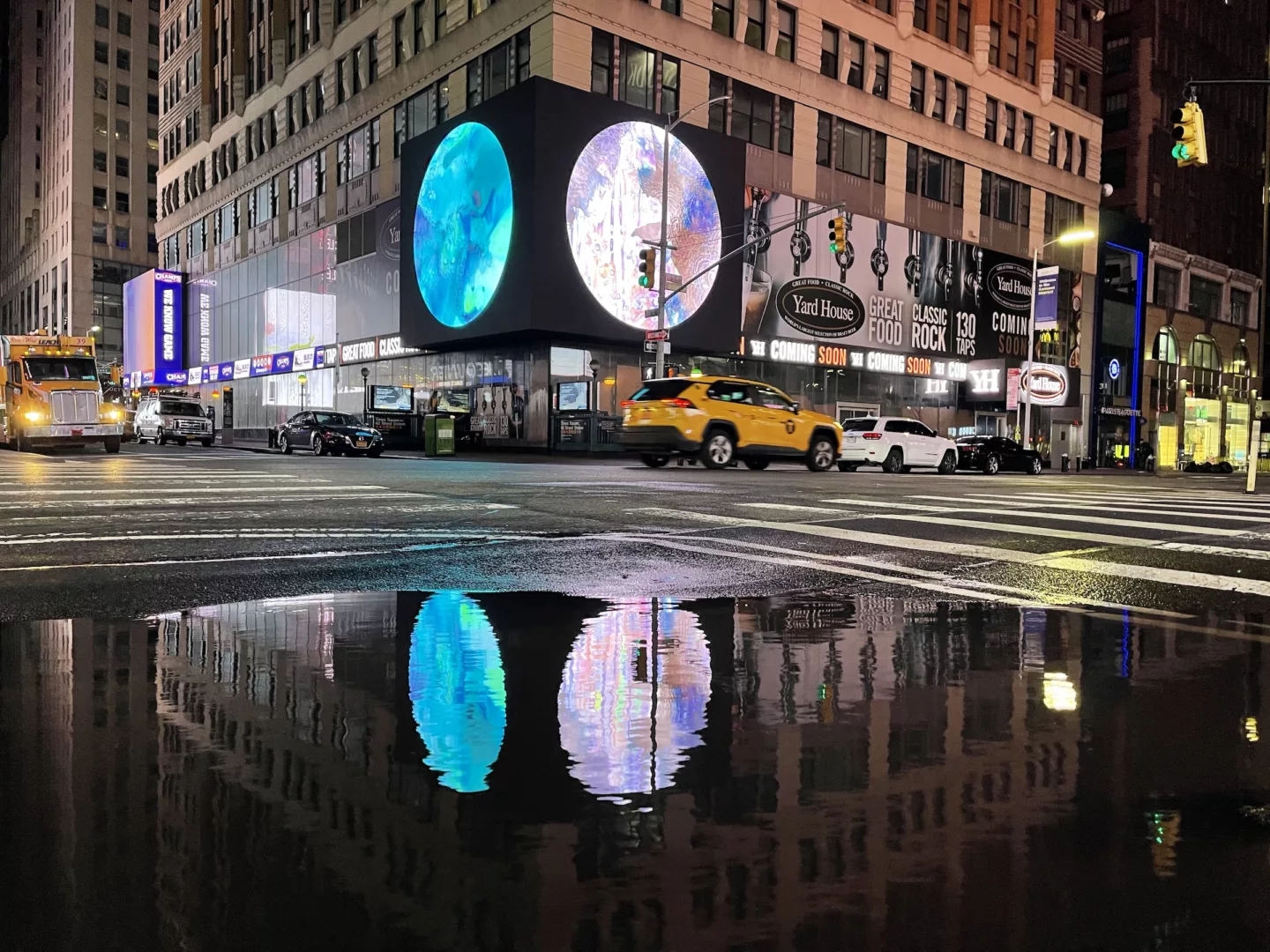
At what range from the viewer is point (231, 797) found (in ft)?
8.80

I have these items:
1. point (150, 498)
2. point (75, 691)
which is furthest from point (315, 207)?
point (75, 691)

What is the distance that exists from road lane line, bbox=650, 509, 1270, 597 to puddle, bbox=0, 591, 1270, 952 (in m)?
2.36

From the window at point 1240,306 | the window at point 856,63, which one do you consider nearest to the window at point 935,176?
the window at point 856,63

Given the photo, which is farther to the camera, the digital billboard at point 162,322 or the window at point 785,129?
the digital billboard at point 162,322

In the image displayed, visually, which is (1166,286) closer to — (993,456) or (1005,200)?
(1005,200)

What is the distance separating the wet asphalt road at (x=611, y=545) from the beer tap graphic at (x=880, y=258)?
3434cm

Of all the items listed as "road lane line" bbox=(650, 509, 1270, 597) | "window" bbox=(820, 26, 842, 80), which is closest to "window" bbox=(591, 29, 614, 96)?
"window" bbox=(820, 26, 842, 80)

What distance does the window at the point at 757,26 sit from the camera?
4353 cm

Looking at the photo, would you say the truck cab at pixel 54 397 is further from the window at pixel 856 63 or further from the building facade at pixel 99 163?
the building facade at pixel 99 163

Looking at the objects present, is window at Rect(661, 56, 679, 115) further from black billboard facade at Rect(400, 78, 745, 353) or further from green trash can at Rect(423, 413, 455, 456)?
green trash can at Rect(423, 413, 455, 456)

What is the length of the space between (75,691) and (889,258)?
49.2 meters

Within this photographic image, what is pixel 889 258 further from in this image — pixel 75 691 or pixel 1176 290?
pixel 75 691

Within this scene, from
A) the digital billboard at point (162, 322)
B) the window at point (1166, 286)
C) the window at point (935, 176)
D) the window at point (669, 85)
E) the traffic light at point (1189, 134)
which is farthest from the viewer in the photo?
the digital billboard at point (162, 322)

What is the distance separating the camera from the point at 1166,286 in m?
66.4
